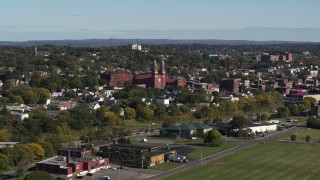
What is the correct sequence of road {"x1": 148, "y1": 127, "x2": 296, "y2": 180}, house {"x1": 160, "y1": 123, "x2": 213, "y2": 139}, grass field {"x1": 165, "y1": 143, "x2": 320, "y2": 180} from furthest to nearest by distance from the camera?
house {"x1": 160, "y1": 123, "x2": 213, "y2": 139} < road {"x1": 148, "y1": 127, "x2": 296, "y2": 180} < grass field {"x1": 165, "y1": 143, "x2": 320, "y2": 180}

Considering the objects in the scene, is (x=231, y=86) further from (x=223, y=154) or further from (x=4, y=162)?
(x=4, y=162)

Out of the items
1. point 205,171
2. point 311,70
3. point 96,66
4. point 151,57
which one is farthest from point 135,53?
point 205,171

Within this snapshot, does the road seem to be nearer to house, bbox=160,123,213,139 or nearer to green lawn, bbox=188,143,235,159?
green lawn, bbox=188,143,235,159

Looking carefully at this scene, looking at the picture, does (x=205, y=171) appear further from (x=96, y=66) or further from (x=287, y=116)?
(x=96, y=66)

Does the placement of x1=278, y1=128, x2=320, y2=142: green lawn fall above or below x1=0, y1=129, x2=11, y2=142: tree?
below

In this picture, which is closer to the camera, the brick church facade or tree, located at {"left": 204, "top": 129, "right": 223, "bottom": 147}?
tree, located at {"left": 204, "top": 129, "right": 223, "bottom": 147}

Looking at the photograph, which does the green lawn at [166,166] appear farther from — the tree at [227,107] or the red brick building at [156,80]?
A: the red brick building at [156,80]

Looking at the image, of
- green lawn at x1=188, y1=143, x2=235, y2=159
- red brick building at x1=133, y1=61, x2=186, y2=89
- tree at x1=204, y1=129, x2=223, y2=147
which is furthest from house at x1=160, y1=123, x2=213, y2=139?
red brick building at x1=133, y1=61, x2=186, y2=89

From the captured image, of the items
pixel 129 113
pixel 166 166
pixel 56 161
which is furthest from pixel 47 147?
pixel 129 113
